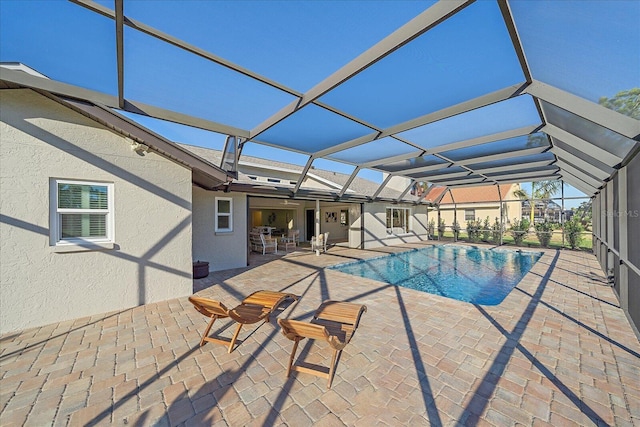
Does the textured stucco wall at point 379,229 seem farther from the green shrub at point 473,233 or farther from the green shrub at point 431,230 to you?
the green shrub at point 473,233

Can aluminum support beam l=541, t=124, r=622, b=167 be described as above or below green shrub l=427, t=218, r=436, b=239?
above

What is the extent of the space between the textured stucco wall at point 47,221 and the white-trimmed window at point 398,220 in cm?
1423

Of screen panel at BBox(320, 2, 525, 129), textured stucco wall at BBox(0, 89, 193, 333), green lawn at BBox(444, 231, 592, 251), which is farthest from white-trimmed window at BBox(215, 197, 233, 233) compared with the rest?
green lawn at BBox(444, 231, 592, 251)

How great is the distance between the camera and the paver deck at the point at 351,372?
2480 mm

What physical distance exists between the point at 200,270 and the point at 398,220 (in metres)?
14.6

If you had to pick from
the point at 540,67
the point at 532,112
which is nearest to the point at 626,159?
the point at 532,112

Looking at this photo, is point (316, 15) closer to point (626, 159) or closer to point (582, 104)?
point (582, 104)

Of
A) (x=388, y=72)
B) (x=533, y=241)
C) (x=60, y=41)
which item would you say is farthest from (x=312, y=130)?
(x=533, y=241)

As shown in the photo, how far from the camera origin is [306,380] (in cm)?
300

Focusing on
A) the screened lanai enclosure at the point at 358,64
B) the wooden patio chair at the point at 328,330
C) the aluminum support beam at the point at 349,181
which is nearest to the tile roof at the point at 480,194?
the aluminum support beam at the point at 349,181

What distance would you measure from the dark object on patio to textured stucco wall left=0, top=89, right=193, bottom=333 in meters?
1.79

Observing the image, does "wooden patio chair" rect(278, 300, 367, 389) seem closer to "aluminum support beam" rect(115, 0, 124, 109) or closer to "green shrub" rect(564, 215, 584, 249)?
"aluminum support beam" rect(115, 0, 124, 109)

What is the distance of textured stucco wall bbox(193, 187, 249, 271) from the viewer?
8641 millimetres

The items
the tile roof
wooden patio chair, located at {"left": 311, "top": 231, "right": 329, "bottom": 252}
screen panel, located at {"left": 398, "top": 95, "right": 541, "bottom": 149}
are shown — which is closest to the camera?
screen panel, located at {"left": 398, "top": 95, "right": 541, "bottom": 149}
